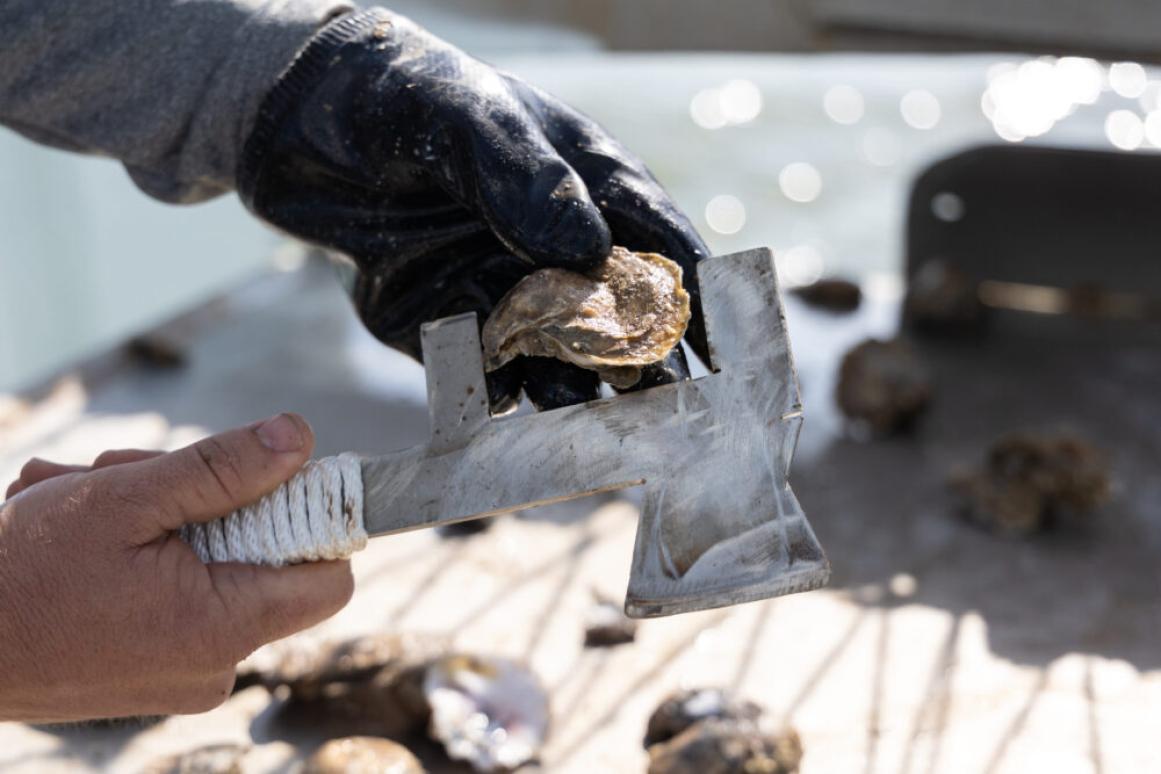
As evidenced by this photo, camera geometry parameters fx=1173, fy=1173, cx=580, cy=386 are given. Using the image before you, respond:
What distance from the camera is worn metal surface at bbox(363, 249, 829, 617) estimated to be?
1.23m

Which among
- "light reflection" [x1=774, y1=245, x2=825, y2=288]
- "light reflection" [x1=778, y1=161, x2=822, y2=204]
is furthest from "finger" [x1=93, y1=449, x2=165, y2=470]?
"light reflection" [x1=778, y1=161, x2=822, y2=204]

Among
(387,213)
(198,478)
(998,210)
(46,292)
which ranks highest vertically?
(387,213)

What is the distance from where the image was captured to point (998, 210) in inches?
157

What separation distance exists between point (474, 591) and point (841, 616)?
77 cm

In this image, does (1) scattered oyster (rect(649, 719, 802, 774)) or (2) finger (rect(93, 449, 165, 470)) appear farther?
(1) scattered oyster (rect(649, 719, 802, 774))

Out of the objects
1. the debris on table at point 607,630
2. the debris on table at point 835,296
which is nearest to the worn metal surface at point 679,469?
the debris on table at point 607,630

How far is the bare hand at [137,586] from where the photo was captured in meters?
1.25

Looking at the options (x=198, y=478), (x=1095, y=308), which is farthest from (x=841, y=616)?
(x=1095, y=308)

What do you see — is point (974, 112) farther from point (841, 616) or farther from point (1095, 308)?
point (841, 616)

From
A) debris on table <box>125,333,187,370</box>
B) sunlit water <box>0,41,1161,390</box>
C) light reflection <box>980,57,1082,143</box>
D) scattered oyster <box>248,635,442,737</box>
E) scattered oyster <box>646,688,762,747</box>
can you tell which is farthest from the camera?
light reflection <box>980,57,1082,143</box>

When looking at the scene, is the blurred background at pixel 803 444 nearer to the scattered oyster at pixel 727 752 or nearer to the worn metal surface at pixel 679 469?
the scattered oyster at pixel 727 752

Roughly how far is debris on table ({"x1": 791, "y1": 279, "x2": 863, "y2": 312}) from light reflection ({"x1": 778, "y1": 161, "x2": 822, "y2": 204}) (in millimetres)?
3002

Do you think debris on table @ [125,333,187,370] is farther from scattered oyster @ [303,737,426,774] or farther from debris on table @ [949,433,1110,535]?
debris on table @ [949,433,1110,535]

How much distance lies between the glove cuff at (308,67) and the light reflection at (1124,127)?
6.34 meters
